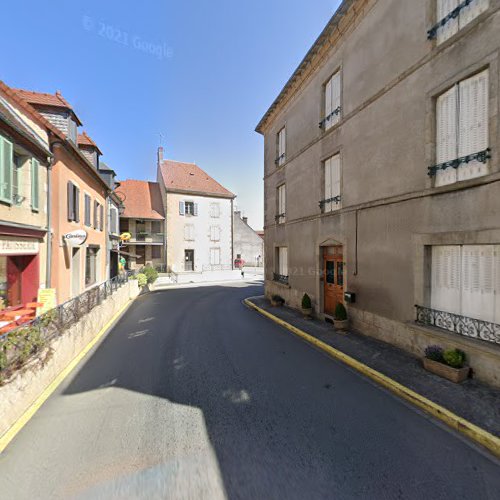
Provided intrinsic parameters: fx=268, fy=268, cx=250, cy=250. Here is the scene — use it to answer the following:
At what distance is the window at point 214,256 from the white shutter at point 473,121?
83.7 ft

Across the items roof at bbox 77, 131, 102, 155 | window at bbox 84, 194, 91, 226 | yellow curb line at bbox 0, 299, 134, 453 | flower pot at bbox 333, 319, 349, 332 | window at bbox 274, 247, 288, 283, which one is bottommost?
yellow curb line at bbox 0, 299, 134, 453

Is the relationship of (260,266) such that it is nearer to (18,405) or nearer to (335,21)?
(335,21)

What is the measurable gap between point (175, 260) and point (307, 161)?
796 inches

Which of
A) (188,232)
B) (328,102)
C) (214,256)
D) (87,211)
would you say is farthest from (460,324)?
(188,232)

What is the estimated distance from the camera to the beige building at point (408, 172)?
199 inches

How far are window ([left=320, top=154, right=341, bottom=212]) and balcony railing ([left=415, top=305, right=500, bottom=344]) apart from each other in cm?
439

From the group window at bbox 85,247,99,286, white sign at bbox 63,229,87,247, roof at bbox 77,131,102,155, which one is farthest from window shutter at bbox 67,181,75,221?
roof at bbox 77,131,102,155

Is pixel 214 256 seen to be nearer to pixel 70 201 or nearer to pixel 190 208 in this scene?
pixel 190 208

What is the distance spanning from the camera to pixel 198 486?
291cm

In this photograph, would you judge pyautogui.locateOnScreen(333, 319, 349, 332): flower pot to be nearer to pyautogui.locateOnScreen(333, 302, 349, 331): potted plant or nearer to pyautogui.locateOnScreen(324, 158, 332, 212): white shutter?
pyautogui.locateOnScreen(333, 302, 349, 331): potted plant

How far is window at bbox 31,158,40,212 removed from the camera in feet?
25.7

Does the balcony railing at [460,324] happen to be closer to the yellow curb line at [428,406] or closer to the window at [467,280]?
the window at [467,280]

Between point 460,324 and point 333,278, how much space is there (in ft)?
14.6

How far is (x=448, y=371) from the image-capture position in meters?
5.01
